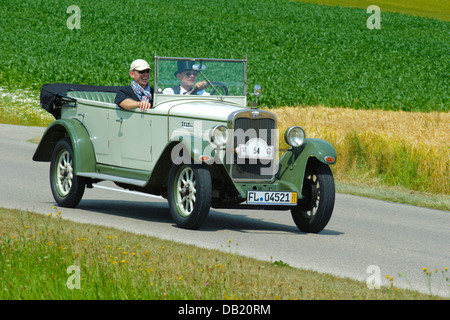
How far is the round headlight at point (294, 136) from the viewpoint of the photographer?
9.99m

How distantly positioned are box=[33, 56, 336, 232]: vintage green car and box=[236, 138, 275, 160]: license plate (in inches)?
0.5

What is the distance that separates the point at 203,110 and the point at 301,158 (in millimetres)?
1295

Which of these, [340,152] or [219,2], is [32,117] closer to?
[340,152]

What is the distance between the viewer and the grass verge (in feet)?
19.7

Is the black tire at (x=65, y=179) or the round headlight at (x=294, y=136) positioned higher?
the round headlight at (x=294, y=136)

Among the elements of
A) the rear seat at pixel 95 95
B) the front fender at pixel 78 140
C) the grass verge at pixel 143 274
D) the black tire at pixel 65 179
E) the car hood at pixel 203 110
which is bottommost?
the grass verge at pixel 143 274

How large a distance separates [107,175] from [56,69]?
21.2m

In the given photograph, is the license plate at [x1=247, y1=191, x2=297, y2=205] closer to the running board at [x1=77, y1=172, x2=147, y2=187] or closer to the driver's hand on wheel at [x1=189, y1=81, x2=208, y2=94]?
the running board at [x1=77, y1=172, x2=147, y2=187]

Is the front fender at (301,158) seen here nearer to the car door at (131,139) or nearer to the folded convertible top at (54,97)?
the car door at (131,139)

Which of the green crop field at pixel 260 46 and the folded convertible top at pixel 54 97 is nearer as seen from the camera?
the folded convertible top at pixel 54 97

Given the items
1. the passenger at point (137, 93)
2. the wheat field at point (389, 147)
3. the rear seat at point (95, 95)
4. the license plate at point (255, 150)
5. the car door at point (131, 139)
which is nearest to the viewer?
the license plate at point (255, 150)

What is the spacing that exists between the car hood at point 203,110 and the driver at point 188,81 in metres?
0.37

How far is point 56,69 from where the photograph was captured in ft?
102

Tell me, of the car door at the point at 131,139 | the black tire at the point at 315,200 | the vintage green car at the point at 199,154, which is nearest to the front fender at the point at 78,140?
the vintage green car at the point at 199,154
